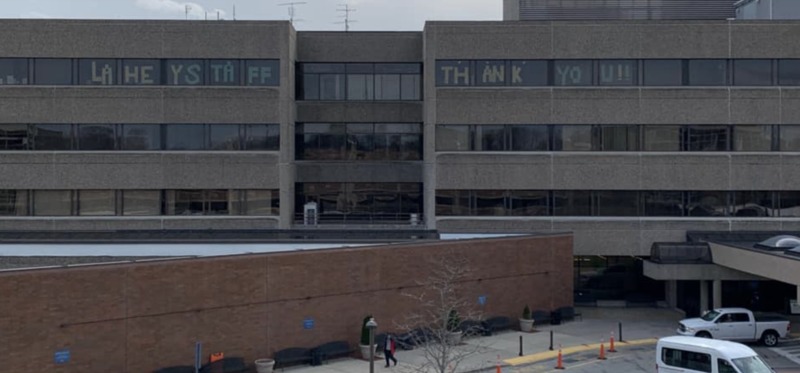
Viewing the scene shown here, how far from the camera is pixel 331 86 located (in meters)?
45.8

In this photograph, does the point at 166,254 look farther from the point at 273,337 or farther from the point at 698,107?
the point at 698,107

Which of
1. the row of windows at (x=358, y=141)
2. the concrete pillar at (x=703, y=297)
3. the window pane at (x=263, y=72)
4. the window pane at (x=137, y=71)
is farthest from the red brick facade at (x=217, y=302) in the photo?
the window pane at (x=137, y=71)

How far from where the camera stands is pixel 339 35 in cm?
4556

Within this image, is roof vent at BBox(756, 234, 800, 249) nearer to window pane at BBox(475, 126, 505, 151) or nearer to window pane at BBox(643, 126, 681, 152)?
window pane at BBox(643, 126, 681, 152)

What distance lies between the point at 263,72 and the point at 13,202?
14.4 m

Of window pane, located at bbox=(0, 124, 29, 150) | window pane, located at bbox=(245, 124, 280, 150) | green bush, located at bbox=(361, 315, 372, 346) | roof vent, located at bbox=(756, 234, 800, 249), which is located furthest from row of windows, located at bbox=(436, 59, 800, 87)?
window pane, located at bbox=(0, 124, 29, 150)

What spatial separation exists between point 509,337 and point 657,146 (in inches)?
550

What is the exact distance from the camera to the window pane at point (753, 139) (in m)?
43.0

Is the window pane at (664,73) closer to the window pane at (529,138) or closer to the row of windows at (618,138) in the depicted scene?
the row of windows at (618,138)

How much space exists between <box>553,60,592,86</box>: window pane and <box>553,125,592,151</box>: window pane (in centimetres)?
232

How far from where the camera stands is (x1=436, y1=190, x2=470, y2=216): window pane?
43875 millimetres

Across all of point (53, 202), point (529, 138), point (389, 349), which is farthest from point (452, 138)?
point (53, 202)

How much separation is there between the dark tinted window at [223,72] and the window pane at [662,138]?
21.4 m

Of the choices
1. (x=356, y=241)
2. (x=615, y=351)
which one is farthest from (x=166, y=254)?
(x=615, y=351)
